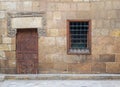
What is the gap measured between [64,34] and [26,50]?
5.28 ft

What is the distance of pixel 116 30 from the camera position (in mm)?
12891

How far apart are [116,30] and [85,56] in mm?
1518

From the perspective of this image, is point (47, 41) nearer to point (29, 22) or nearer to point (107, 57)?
point (29, 22)

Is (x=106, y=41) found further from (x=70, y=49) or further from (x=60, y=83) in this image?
(x=60, y=83)

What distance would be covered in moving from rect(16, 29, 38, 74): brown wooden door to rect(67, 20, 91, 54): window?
1318mm

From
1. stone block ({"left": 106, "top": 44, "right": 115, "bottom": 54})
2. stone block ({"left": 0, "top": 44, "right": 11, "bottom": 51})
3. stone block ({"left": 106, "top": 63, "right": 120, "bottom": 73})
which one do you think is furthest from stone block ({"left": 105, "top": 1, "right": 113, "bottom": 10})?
stone block ({"left": 0, "top": 44, "right": 11, "bottom": 51})

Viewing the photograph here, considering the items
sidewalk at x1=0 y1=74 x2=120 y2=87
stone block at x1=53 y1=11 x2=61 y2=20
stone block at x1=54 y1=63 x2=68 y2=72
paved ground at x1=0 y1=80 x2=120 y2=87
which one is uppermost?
stone block at x1=53 y1=11 x2=61 y2=20

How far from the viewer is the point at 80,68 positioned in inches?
515

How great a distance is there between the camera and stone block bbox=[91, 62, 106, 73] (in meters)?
13.0

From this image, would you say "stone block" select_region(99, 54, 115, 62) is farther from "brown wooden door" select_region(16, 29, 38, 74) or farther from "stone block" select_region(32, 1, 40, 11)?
"stone block" select_region(32, 1, 40, 11)

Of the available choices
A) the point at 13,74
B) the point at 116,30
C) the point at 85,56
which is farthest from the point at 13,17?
the point at 116,30

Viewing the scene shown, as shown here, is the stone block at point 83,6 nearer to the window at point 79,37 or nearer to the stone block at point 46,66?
the window at point 79,37

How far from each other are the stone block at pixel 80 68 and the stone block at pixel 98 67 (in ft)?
0.50

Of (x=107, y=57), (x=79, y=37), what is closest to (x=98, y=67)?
(x=107, y=57)
